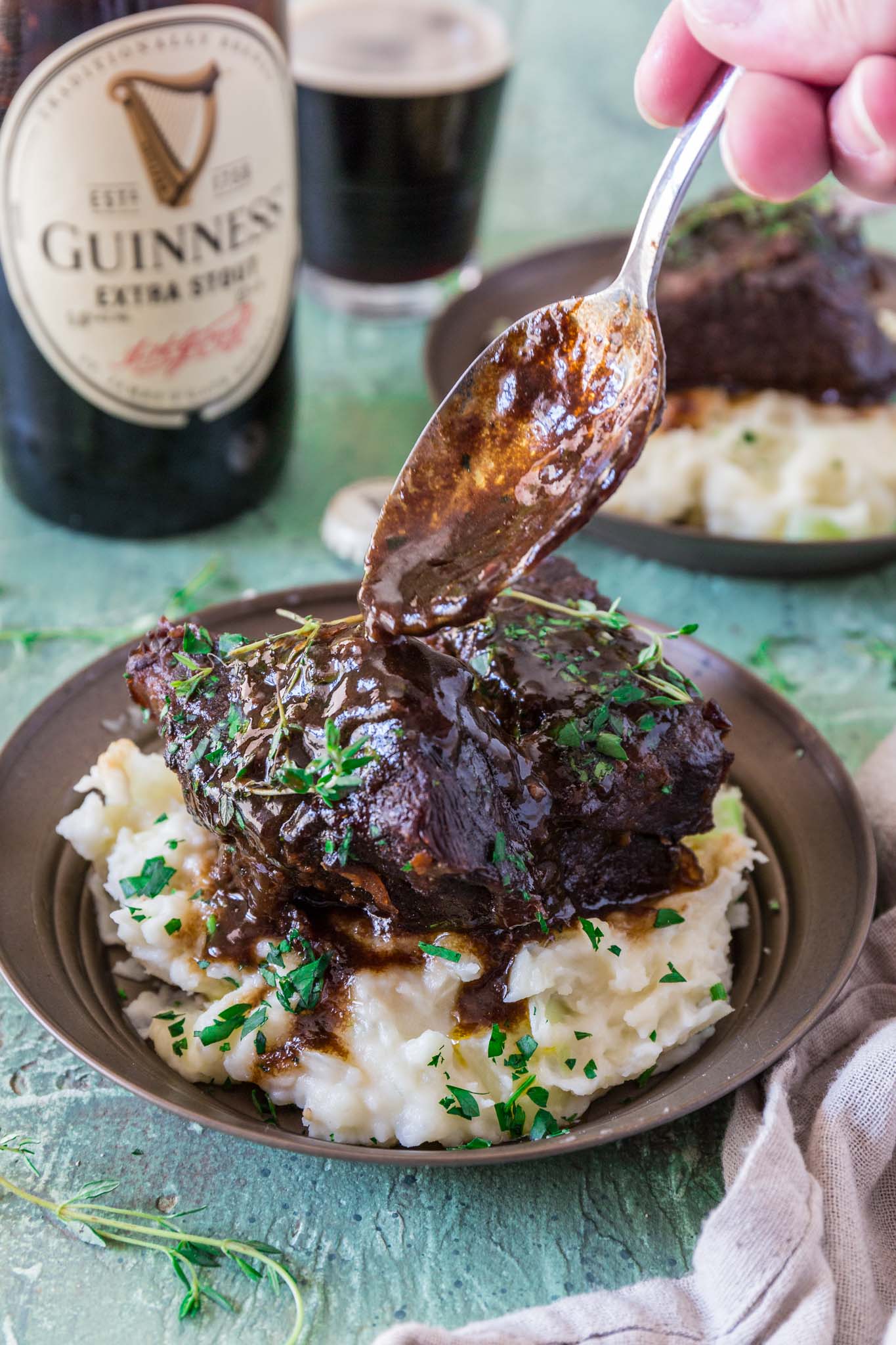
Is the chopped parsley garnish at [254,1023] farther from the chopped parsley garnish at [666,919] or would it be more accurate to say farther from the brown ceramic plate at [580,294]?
the brown ceramic plate at [580,294]

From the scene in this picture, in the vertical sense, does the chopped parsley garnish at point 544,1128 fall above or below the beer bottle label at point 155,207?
below

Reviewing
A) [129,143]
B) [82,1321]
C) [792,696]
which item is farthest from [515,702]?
[129,143]

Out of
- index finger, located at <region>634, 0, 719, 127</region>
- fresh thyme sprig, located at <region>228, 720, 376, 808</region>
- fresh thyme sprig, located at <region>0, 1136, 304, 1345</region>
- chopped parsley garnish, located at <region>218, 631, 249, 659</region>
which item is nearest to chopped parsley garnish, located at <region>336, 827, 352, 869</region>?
fresh thyme sprig, located at <region>228, 720, 376, 808</region>

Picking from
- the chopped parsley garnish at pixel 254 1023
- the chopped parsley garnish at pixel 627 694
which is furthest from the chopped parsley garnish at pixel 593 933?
the chopped parsley garnish at pixel 254 1023

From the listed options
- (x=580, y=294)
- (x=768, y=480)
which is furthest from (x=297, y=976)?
(x=580, y=294)

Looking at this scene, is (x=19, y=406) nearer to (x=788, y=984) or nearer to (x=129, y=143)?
(x=129, y=143)

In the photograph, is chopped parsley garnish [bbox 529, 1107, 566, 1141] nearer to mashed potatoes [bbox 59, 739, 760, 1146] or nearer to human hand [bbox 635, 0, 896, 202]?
mashed potatoes [bbox 59, 739, 760, 1146]
